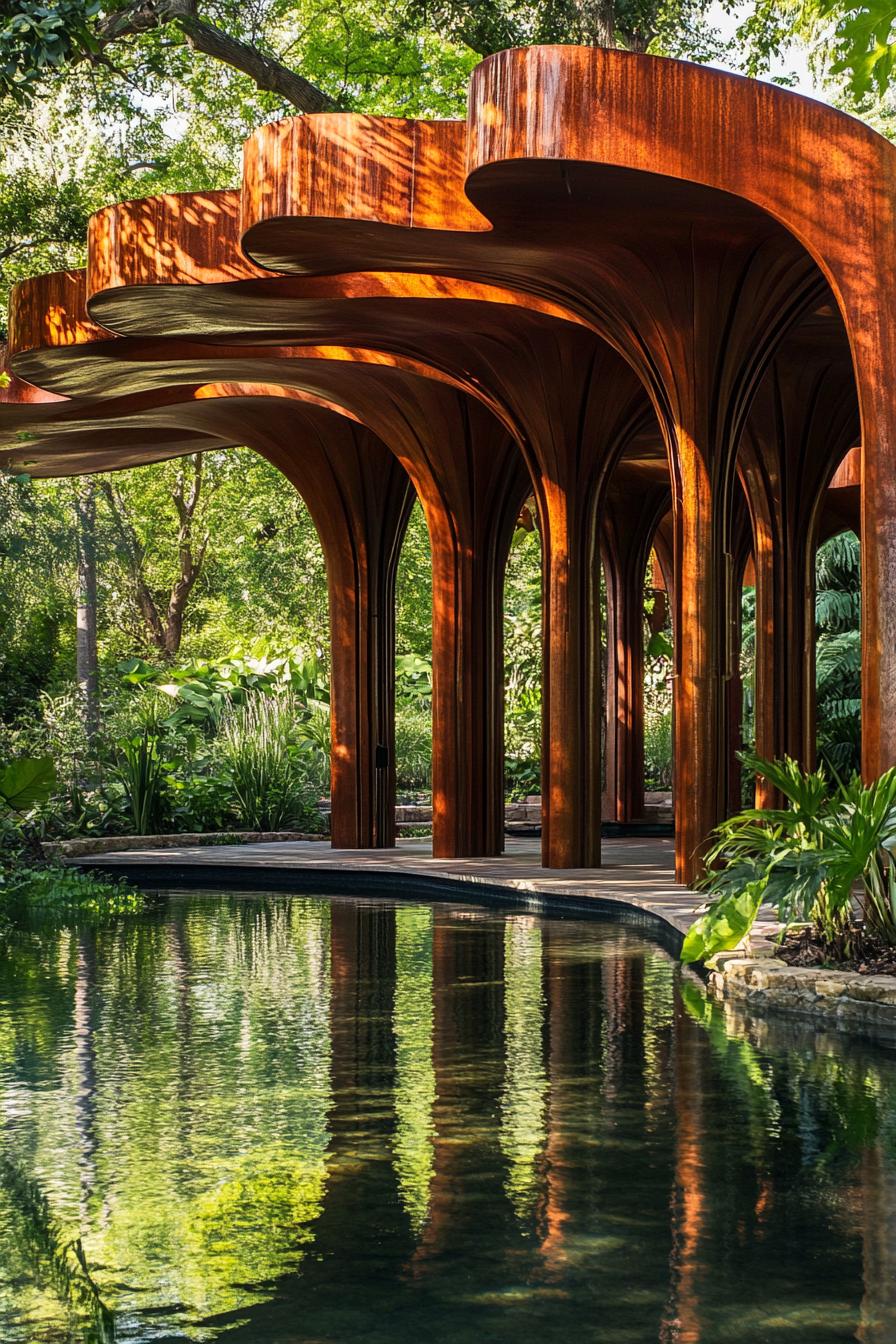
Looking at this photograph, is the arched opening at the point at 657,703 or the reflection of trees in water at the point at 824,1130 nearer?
the reflection of trees in water at the point at 824,1130

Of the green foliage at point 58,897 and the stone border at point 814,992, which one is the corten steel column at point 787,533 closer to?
the green foliage at point 58,897

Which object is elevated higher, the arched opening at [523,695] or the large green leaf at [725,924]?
the arched opening at [523,695]

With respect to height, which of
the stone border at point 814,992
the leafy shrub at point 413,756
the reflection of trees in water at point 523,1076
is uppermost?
the leafy shrub at point 413,756

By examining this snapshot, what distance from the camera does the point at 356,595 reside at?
14188mm

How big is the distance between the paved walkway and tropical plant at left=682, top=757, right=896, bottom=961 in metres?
1.47

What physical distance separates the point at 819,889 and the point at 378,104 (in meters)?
21.0

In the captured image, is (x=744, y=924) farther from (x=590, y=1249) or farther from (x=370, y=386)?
(x=370, y=386)

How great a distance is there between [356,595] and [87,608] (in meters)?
11.3

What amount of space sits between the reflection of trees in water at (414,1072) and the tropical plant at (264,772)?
7.19 meters

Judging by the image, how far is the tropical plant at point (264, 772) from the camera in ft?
52.0

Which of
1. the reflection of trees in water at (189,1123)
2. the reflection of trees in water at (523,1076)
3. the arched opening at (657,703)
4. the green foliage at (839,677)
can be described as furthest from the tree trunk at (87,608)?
the reflection of trees in water at (523,1076)

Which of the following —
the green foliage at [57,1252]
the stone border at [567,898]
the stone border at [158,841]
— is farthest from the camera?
the stone border at [158,841]

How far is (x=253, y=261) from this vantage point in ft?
29.5

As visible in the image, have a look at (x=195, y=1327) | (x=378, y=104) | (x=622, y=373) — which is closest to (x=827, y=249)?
(x=622, y=373)
